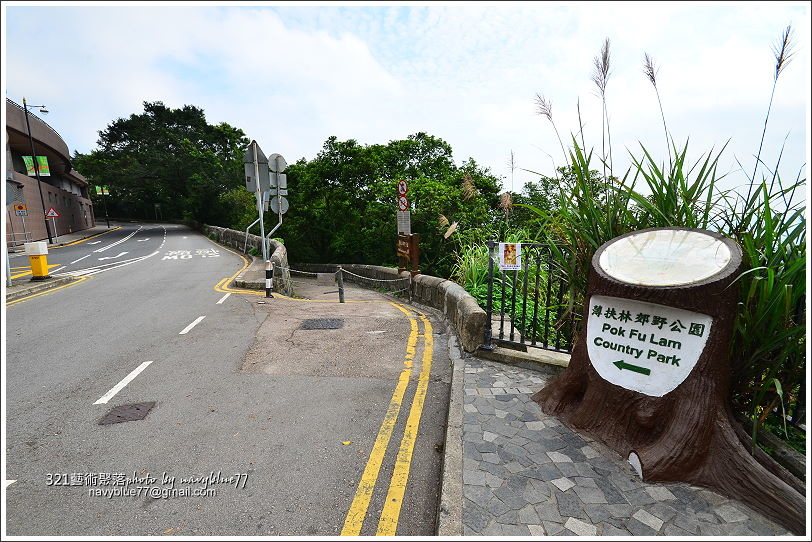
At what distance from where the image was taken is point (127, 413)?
13.1ft

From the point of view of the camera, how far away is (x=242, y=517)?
8.79 ft

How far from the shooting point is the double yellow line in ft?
8.79

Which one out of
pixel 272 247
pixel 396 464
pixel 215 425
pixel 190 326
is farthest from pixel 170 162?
pixel 396 464

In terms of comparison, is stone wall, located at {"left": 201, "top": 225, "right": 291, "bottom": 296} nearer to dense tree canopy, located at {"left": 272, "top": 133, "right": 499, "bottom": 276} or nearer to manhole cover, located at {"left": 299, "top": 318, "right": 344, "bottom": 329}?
dense tree canopy, located at {"left": 272, "top": 133, "right": 499, "bottom": 276}

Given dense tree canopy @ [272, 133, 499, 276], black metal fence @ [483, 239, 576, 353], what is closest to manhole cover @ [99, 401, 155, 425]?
black metal fence @ [483, 239, 576, 353]

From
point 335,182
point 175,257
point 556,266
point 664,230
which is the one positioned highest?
point 335,182

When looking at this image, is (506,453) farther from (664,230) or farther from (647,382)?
(664,230)

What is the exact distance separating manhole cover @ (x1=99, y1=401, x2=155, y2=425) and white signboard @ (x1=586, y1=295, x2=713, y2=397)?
167 inches

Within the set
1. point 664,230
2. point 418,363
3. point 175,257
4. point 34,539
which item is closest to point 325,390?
point 418,363

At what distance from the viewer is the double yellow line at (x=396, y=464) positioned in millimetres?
2680

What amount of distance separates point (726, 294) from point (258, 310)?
304 inches

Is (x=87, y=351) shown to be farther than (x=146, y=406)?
Yes

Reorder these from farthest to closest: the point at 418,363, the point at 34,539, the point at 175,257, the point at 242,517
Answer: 1. the point at 175,257
2. the point at 418,363
3. the point at 242,517
4. the point at 34,539

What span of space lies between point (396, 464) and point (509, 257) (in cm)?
274
